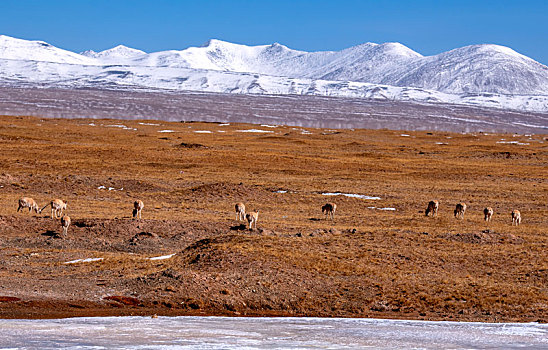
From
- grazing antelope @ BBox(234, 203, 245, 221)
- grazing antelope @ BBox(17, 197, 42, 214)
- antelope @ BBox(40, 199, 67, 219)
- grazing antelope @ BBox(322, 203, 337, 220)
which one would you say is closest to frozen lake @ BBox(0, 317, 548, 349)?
grazing antelope @ BBox(234, 203, 245, 221)

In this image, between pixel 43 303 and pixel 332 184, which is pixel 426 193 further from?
pixel 43 303

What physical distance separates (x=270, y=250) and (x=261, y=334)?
7534mm

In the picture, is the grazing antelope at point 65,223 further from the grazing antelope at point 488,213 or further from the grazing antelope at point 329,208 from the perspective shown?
the grazing antelope at point 488,213

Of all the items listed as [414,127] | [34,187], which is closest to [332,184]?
[34,187]

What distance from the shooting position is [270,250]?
21.8 metres

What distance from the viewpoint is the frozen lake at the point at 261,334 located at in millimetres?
13156

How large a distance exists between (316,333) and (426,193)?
3185cm

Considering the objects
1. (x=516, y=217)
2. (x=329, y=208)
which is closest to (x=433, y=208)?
(x=516, y=217)

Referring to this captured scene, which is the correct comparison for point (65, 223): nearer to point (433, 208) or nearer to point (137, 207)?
point (137, 207)

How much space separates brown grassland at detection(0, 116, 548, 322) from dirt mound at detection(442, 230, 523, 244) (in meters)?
0.05

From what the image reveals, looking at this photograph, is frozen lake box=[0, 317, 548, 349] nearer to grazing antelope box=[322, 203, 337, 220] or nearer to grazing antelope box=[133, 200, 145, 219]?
grazing antelope box=[133, 200, 145, 219]

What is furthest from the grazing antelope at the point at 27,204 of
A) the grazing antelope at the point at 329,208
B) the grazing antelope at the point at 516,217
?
the grazing antelope at the point at 516,217

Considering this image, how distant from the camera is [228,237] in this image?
23.5 metres

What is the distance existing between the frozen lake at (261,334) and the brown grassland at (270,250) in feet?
4.28
